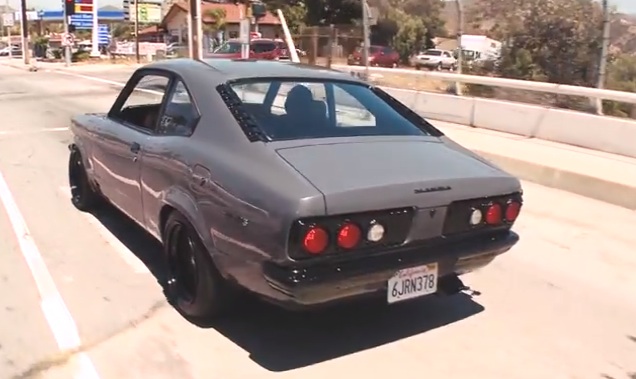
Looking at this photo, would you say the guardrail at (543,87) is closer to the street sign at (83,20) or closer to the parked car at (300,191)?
the parked car at (300,191)

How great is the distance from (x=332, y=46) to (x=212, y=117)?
12836mm

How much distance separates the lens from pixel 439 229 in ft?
12.4

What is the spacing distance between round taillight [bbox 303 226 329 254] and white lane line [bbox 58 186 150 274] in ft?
7.22

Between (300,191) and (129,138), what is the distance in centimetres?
217

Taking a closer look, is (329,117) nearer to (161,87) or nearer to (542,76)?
(161,87)

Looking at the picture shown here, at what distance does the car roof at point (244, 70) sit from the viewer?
4.59 m

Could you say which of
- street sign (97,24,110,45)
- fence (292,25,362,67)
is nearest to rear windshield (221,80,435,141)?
fence (292,25,362,67)

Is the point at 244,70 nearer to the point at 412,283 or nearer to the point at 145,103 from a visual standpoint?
the point at 145,103

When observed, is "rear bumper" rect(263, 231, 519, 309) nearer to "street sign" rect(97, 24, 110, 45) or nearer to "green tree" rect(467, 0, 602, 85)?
"green tree" rect(467, 0, 602, 85)

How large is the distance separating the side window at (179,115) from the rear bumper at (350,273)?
1329 mm

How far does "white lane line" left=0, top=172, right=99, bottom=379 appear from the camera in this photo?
149 inches

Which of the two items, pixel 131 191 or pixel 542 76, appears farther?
pixel 542 76

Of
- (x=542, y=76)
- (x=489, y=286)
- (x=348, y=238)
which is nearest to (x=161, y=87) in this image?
(x=348, y=238)

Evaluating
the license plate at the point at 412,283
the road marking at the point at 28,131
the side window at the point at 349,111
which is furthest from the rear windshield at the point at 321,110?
the road marking at the point at 28,131
